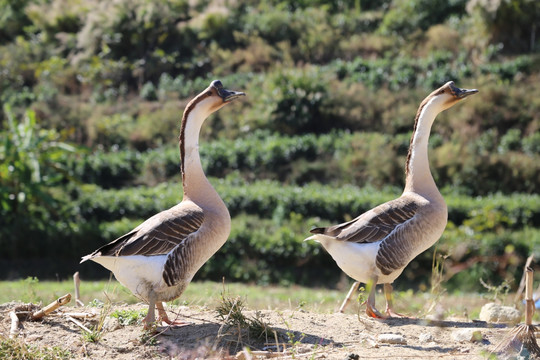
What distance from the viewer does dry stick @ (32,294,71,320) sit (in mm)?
4844

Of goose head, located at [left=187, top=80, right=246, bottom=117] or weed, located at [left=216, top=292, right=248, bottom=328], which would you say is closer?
weed, located at [left=216, top=292, right=248, bottom=328]

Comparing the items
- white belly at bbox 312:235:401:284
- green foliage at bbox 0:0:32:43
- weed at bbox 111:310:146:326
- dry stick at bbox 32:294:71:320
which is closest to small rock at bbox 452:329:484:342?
white belly at bbox 312:235:401:284

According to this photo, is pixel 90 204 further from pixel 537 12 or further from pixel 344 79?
pixel 537 12

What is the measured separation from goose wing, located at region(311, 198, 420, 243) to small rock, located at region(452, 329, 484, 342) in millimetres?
1013

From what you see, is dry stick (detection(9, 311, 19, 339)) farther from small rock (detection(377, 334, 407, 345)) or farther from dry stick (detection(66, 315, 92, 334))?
small rock (detection(377, 334, 407, 345))

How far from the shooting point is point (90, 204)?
14.5 meters

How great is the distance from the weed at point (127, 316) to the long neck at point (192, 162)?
1029 mm

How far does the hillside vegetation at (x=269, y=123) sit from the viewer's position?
13367 millimetres

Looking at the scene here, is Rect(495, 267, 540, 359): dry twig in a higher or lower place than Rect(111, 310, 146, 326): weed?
higher

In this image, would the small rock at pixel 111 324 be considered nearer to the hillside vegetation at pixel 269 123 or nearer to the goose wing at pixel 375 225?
the goose wing at pixel 375 225

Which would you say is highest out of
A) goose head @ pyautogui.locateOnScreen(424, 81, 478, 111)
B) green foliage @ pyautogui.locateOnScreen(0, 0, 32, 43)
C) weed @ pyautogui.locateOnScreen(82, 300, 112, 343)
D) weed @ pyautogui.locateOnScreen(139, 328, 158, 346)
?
green foliage @ pyautogui.locateOnScreen(0, 0, 32, 43)

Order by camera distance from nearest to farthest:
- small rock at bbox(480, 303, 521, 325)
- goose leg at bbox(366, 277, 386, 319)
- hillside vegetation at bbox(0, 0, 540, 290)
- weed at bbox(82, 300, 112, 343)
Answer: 1. weed at bbox(82, 300, 112, 343)
2. goose leg at bbox(366, 277, 386, 319)
3. small rock at bbox(480, 303, 521, 325)
4. hillside vegetation at bbox(0, 0, 540, 290)

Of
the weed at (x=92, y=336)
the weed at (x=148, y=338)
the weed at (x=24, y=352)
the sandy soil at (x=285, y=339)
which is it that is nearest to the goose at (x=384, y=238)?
the sandy soil at (x=285, y=339)

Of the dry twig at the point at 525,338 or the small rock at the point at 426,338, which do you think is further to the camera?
the small rock at the point at 426,338
